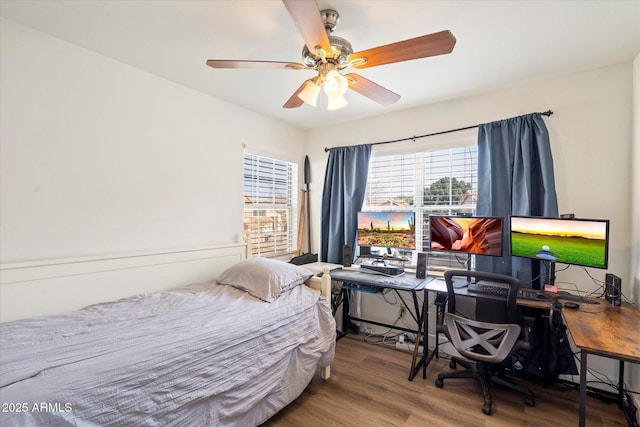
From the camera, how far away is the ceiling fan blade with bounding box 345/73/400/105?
1.79 m

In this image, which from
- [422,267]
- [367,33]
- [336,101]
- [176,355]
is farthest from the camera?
[422,267]

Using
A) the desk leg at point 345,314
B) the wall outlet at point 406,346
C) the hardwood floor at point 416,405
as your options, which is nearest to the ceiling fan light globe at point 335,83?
the hardwood floor at point 416,405

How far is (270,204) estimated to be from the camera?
3598mm

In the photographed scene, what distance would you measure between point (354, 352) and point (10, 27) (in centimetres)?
357

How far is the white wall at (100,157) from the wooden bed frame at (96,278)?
9 cm

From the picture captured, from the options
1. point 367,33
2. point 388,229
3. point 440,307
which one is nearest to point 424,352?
point 440,307

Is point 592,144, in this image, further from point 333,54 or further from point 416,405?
point 416,405

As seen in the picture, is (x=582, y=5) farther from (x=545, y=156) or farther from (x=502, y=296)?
(x=502, y=296)

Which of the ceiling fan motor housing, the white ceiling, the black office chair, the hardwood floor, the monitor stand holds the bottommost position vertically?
the hardwood floor

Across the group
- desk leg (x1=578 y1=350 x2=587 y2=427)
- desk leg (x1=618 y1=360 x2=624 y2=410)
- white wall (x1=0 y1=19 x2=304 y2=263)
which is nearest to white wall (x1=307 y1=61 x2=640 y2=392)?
desk leg (x1=618 y1=360 x2=624 y2=410)

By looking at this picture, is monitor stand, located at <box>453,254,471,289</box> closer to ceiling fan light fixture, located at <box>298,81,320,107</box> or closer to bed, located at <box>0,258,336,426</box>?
bed, located at <box>0,258,336,426</box>

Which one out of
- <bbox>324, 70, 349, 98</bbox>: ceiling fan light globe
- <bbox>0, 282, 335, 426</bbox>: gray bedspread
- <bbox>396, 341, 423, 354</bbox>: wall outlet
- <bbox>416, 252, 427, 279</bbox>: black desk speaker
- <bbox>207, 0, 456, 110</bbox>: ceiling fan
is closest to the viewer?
<bbox>0, 282, 335, 426</bbox>: gray bedspread

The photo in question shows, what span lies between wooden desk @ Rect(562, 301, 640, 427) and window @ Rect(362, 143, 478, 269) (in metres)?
1.18

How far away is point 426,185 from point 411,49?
6.38 feet
